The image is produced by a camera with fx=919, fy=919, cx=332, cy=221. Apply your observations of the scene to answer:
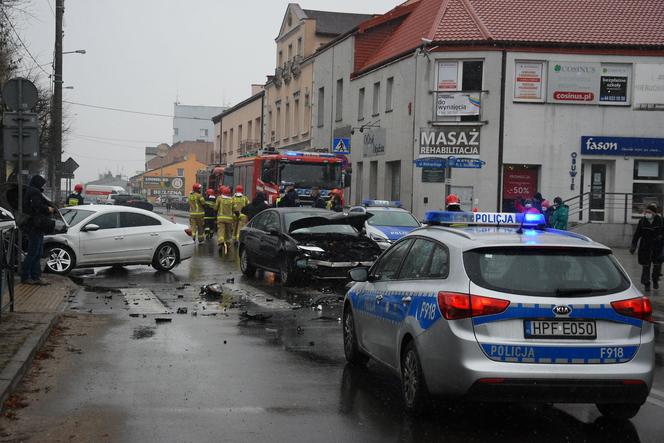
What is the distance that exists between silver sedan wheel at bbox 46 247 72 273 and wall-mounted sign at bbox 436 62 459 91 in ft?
62.4

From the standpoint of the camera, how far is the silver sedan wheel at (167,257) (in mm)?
19875

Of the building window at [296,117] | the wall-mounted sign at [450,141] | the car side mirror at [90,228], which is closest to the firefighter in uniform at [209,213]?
the wall-mounted sign at [450,141]

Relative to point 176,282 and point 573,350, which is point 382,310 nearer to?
point 573,350

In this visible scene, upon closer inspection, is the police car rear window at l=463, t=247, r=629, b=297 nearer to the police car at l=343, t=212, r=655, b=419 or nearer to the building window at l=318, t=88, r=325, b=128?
the police car at l=343, t=212, r=655, b=419

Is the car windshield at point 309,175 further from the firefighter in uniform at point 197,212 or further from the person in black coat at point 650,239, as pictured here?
the person in black coat at point 650,239

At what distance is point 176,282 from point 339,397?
35.0 feet

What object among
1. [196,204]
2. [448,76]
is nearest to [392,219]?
[196,204]

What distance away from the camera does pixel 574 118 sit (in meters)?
33.4

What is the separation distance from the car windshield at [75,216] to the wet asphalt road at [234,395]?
6.51 m

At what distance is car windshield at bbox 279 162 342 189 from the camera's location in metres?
30.0

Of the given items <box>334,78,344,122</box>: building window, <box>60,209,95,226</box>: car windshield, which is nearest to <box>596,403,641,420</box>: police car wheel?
<box>60,209,95,226</box>: car windshield

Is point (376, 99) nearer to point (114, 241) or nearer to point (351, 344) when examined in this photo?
point (114, 241)

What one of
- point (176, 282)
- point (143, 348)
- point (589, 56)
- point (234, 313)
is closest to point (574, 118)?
point (589, 56)

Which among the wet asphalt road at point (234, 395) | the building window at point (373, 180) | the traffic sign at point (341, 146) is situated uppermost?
the traffic sign at point (341, 146)
